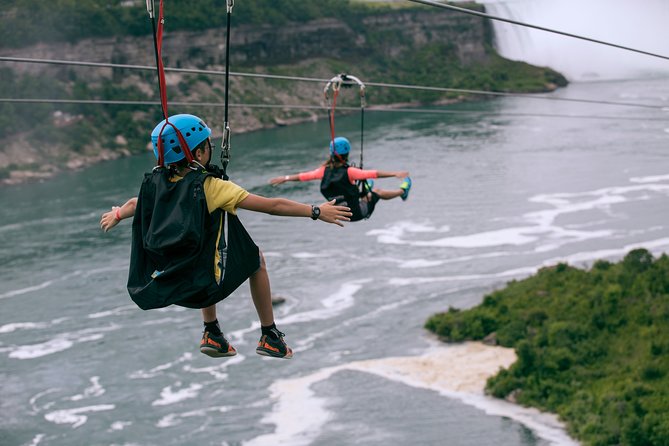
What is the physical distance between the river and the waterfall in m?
13.0

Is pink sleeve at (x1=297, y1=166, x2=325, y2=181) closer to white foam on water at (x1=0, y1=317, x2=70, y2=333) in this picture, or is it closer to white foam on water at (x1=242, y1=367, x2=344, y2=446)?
white foam on water at (x1=242, y1=367, x2=344, y2=446)

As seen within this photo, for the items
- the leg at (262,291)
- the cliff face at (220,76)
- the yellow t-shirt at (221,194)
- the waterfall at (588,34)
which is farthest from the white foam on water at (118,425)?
the waterfall at (588,34)

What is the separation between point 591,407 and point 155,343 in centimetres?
1103

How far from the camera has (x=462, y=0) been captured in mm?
61375

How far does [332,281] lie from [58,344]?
809 centimetres

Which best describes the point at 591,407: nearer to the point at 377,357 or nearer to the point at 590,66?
the point at 377,357

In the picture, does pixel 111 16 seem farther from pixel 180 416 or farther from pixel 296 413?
pixel 296 413

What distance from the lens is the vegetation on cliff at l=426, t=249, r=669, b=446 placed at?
19.5 m

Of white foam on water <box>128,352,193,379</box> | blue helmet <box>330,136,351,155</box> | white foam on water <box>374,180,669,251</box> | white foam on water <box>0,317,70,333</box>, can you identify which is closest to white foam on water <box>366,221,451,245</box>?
white foam on water <box>374,180,669,251</box>

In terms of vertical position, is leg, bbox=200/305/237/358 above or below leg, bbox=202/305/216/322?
below

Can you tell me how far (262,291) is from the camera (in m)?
4.51

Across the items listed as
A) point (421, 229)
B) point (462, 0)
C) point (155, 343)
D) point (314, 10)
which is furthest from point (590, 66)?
point (155, 343)

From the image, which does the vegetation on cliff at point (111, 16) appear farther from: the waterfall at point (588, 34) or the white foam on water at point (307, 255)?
the white foam on water at point (307, 255)

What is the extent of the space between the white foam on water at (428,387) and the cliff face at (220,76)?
77.7 ft
